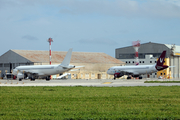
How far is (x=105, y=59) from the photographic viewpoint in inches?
4279

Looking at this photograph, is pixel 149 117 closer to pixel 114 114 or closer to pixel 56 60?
pixel 114 114

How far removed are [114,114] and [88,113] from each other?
117 centimetres

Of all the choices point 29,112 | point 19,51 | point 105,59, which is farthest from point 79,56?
point 29,112

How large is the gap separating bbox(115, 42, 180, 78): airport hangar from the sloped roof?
1385 cm

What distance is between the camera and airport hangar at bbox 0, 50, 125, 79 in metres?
92.9

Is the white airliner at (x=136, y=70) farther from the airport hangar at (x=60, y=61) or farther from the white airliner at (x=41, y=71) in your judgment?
the airport hangar at (x=60, y=61)

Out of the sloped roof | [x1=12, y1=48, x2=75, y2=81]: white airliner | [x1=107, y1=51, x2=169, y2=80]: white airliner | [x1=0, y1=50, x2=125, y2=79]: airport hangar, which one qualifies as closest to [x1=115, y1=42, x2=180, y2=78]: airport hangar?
[x1=0, y1=50, x2=125, y2=79]: airport hangar

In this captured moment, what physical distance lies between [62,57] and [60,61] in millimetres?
4958

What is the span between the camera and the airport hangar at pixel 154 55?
107m

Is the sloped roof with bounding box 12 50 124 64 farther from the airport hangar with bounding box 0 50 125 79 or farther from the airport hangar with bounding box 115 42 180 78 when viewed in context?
the airport hangar with bounding box 115 42 180 78

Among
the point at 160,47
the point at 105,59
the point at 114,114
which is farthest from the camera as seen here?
the point at 160,47

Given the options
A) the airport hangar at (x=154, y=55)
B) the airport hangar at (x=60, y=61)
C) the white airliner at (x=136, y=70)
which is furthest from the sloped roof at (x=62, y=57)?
the white airliner at (x=136, y=70)

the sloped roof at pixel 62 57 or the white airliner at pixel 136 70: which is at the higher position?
the sloped roof at pixel 62 57

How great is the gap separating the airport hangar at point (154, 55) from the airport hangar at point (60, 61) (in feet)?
44.6
